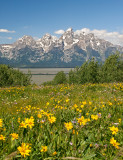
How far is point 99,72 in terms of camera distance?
5125cm

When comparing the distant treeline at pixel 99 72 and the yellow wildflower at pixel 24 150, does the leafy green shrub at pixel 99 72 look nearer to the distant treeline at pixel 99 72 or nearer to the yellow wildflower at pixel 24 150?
the distant treeline at pixel 99 72

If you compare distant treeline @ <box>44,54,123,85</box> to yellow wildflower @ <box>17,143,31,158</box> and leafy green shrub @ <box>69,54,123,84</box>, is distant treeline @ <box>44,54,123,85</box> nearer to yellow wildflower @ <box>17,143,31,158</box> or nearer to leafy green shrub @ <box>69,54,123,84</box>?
leafy green shrub @ <box>69,54,123,84</box>

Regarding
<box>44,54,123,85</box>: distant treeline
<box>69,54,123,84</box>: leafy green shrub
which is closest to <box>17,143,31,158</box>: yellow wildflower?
<box>69,54,123,84</box>: leafy green shrub

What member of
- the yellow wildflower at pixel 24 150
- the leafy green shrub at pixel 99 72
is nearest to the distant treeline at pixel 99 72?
the leafy green shrub at pixel 99 72

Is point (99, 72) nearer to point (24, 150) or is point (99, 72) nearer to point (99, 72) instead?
point (99, 72)

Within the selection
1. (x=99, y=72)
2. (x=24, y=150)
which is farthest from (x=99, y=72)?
(x=24, y=150)

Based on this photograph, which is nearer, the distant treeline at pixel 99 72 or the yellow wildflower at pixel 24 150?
the yellow wildflower at pixel 24 150

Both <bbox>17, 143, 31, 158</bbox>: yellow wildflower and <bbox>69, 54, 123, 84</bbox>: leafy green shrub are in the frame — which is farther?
<bbox>69, 54, 123, 84</bbox>: leafy green shrub

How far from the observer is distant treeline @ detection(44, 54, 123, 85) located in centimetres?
4875

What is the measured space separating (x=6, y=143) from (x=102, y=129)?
2.34 metres

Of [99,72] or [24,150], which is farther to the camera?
[99,72]

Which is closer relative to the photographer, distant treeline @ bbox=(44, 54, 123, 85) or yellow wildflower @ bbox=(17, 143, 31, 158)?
yellow wildflower @ bbox=(17, 143, 31, 158)

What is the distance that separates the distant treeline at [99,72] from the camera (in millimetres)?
48750

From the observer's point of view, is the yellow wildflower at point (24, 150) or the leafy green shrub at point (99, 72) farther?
the leafy green shrub at point (99, 72)
